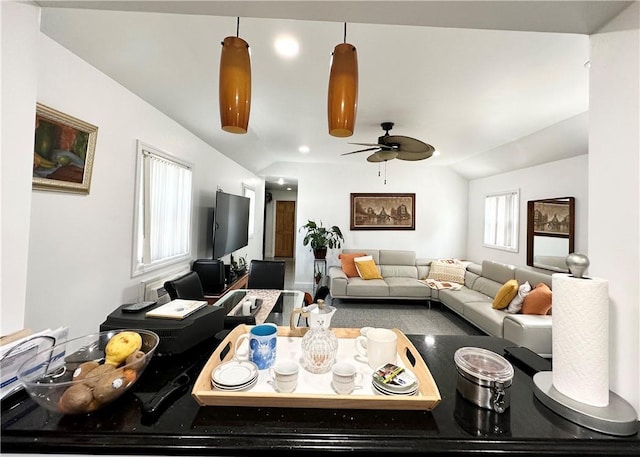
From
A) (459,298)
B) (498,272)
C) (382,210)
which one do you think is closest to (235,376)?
(459,298)

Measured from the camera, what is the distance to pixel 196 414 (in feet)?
2.16

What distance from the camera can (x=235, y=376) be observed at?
0.74m

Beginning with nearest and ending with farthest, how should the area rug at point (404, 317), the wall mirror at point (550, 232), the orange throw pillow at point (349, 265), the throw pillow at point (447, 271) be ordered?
the wall mirror at point (550, 232)
the area rug at point (404, 317)
the throw pillow at point (447, 271)
the orange throw pillow at point (349, 265)

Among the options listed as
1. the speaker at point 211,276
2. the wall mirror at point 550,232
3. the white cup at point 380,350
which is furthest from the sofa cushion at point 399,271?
the white cup at point 380,350

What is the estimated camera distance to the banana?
742 millimetres

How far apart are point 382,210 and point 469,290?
7.16 feet

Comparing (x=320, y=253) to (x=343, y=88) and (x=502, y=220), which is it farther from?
(x=343, y=88)

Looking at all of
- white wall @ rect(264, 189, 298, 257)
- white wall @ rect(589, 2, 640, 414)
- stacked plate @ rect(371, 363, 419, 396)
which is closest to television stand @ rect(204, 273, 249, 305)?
stacked plate @ rect(371, 363, 419, 396)

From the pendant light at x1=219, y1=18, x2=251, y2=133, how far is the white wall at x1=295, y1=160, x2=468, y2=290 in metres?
4.73

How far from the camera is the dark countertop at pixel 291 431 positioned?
1.90 feet

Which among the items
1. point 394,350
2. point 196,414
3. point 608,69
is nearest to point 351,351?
point 394,350

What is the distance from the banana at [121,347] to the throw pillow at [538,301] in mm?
3624

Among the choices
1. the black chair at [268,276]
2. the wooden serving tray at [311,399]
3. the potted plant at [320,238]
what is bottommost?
the black chair at [268,276]

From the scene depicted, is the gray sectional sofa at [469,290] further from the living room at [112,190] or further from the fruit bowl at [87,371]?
the fruit bowl at [87,371]
